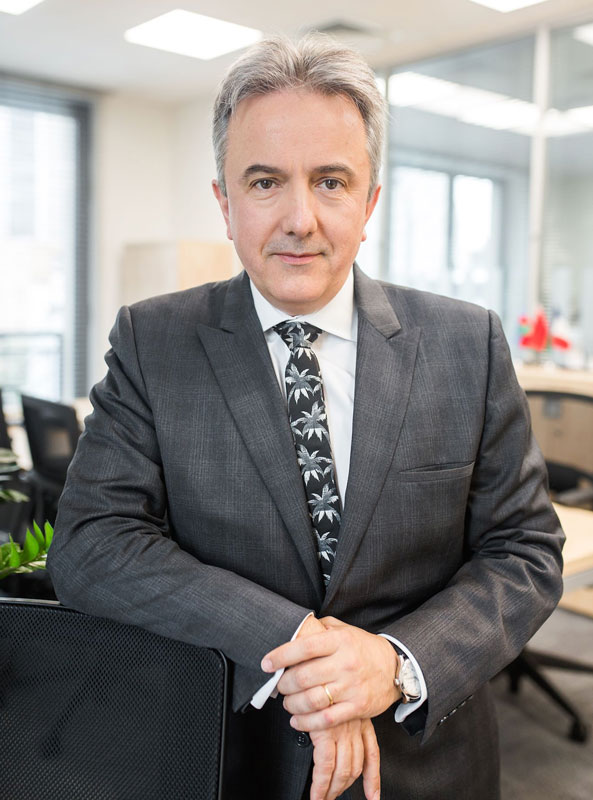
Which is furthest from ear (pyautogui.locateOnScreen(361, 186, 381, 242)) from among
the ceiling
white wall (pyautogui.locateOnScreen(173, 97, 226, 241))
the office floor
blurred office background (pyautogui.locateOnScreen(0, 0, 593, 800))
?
white wall (pyautogui.locateOnScreen(173, 97, 226, 241))

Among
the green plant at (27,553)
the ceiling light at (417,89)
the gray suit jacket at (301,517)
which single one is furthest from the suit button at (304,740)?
the ceiling light at (417,89)

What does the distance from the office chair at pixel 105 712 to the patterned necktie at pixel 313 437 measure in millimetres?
249

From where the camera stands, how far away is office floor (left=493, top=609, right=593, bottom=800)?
7.82 ft

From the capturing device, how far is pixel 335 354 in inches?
48.3

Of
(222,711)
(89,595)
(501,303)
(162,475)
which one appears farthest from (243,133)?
(501,303)

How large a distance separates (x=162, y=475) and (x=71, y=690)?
31cm

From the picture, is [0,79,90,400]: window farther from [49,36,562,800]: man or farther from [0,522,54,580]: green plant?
[49,36,562,800]: man

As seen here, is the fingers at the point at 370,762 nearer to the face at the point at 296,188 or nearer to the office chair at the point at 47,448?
the face at the point at 296,188

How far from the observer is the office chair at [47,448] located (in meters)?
3.44

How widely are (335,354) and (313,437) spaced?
147 millimetres

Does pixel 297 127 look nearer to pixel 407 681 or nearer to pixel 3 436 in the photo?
pixel 407 681

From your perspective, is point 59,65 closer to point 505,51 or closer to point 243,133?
point 505,51

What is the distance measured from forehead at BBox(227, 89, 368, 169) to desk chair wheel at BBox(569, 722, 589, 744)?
7.38 ft

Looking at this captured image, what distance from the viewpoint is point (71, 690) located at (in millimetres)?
993
